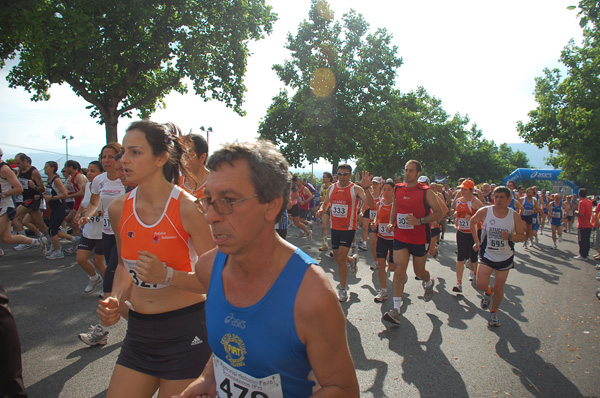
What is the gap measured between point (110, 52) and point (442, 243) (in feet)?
53.6

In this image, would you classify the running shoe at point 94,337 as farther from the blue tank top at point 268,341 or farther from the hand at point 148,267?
the blue tank top at point 268,341

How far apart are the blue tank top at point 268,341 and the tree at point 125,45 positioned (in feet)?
50.5

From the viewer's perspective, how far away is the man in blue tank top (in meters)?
1.42

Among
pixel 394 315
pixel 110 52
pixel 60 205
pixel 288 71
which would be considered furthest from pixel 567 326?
pixel 288 71

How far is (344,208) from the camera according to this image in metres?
7.45

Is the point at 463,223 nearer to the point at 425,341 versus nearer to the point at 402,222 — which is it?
the point at 402,222

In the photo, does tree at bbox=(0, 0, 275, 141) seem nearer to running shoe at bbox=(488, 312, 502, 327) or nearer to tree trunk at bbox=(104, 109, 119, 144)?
tree trunk at bbox=(104, 109, 119, 144)

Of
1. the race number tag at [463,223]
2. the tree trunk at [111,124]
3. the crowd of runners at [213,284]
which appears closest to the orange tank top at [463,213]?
the race number tag at [463,223]

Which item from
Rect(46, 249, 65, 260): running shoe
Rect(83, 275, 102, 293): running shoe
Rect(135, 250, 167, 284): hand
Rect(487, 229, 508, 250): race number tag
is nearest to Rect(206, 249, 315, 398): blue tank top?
Rect(135, 250, 167, 284): hand

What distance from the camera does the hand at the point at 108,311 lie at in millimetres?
2164

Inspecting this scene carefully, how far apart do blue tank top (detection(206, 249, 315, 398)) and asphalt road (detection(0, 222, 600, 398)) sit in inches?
99.9

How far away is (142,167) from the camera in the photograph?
2.45 meters

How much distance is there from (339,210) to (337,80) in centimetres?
2252

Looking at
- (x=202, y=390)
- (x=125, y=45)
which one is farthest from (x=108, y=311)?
(x=125, y=45)
